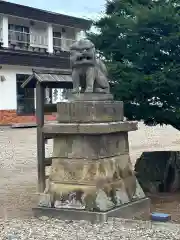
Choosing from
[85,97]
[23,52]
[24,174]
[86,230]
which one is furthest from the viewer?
[23,52]

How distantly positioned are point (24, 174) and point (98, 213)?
5.42 metres

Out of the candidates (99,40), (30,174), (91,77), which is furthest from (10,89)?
(91,77)

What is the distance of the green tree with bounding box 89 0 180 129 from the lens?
8.09m

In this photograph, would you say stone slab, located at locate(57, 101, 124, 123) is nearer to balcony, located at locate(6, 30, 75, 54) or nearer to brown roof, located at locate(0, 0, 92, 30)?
brown roof, located at locate(0, 0, 92, 30)

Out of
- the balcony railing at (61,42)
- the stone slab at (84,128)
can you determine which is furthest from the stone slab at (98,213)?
the balcony railing at (61,42)

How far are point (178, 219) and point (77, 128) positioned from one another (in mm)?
2144

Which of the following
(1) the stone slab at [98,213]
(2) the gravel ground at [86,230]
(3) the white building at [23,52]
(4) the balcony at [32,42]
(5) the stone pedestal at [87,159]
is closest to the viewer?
(2) the gravel ground at [86,230]

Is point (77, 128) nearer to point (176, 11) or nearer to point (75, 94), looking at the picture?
point (75, 94)

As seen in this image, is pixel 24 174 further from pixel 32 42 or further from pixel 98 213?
pixel 32 42

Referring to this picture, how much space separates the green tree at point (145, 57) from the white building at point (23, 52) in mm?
18229

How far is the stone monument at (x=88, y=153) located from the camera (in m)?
6.50

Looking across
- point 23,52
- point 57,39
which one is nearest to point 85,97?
point 23,52

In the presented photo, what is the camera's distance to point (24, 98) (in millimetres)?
30891

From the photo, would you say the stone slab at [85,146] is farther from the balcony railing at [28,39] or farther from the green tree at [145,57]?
the balcony railing at [28,39]
